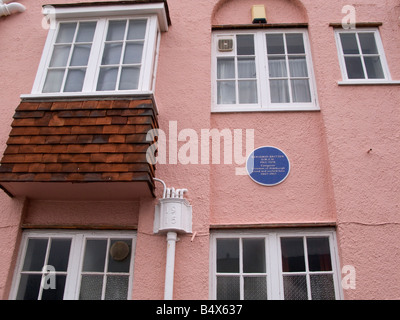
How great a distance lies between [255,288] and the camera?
544 cm

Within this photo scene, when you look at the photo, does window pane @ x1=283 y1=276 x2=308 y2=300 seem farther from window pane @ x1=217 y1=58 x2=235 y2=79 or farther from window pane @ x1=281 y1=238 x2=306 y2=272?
window pane @ x1=217 y1=58 x2=235 y2=79

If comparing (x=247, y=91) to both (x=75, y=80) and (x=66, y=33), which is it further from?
(x=66, y=33)

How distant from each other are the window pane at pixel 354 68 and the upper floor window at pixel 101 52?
10.3ft

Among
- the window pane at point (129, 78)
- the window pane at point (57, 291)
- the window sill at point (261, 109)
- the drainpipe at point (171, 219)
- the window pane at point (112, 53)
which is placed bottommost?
the window pane at point (57, 291)

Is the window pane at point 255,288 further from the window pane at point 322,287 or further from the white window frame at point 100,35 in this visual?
the white window frame at point 100,35

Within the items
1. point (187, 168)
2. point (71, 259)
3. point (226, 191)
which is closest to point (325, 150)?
point (226, 191)

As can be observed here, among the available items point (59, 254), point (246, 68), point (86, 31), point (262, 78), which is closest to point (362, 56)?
point (262, 78)

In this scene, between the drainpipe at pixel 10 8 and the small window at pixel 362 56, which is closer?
the small window at pixel 362 56

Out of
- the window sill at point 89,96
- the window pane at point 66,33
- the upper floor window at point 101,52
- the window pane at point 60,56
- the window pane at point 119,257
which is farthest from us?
the window pane at point 66,33

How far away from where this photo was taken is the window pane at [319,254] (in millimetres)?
5523

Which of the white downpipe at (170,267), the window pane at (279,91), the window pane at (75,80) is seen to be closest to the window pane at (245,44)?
the window pane at (279,91)

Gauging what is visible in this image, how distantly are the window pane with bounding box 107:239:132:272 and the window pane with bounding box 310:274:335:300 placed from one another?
7.88 ft

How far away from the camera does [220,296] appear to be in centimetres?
545
